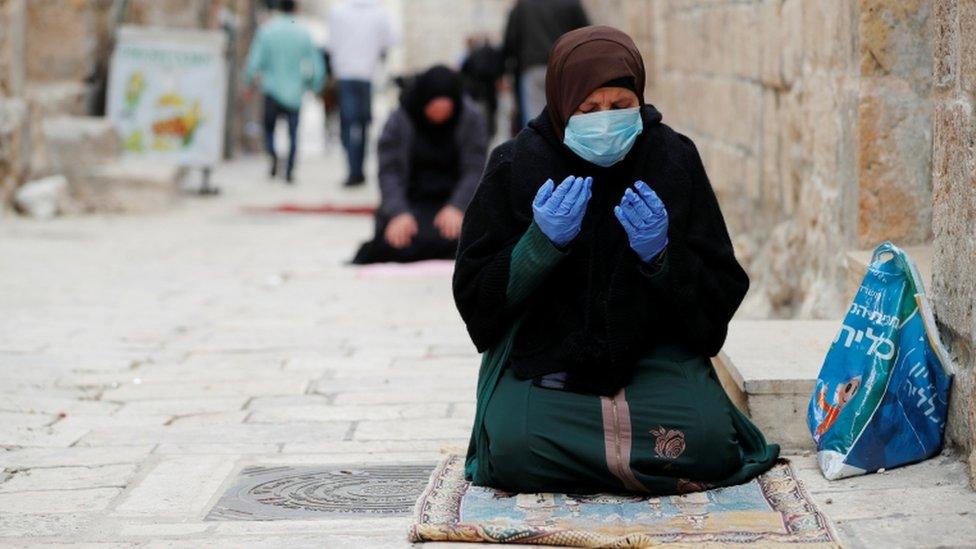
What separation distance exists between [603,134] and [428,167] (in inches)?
174

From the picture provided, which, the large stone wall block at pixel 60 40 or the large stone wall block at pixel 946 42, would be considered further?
the large stone wall block at pixel 60 40

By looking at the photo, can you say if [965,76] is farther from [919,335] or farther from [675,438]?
[675,438]

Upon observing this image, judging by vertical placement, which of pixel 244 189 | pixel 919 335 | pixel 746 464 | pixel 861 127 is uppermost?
pixel 861 127

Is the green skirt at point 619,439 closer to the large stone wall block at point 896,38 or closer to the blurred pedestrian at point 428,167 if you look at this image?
the large stone wall block at point 896,38

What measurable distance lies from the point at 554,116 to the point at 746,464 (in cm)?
95

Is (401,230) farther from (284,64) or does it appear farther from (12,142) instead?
(284,64)

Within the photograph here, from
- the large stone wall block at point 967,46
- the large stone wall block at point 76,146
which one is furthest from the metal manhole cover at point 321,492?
the large stone wall block at point 76,146

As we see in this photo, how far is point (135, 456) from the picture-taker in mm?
4207

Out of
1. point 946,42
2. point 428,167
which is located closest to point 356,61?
point 428,167

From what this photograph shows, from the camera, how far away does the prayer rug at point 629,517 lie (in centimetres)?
318

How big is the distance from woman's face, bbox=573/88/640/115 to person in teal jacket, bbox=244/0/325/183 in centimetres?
1045

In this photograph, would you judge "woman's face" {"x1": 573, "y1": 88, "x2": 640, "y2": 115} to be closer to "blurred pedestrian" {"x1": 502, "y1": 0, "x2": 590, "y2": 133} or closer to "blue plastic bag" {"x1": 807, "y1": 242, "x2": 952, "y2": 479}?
"blue plastic bag" {"x1": 807, "y1": 242, "x2": 952, "y2": 479}

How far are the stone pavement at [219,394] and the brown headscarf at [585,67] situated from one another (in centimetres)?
104

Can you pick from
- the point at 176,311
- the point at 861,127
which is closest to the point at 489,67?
the point at 176,311
